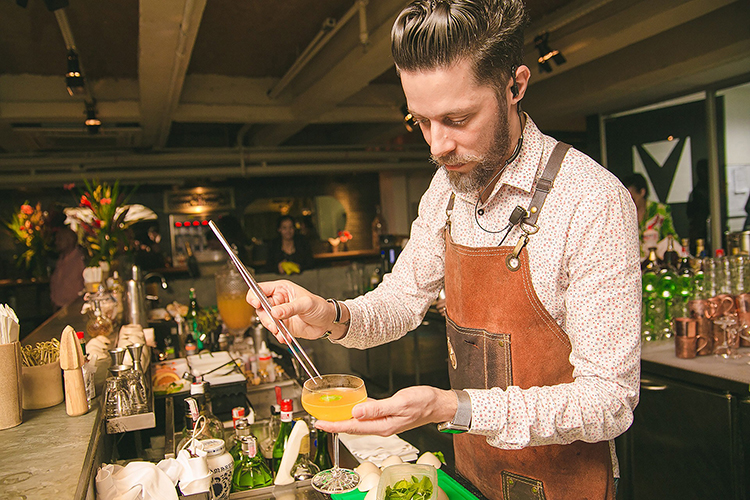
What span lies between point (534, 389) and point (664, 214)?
589 cm

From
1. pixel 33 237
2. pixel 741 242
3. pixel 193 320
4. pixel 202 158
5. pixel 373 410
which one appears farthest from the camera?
pixel 33 237

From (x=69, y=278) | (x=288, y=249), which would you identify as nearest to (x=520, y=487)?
(x=69, y=278)

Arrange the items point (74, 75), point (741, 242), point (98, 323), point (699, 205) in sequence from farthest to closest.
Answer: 1. point (699, 205)
2. point (74, 75)
3. point (741, 242)
4. point (98, 323)

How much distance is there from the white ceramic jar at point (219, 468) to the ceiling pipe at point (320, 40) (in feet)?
10.0

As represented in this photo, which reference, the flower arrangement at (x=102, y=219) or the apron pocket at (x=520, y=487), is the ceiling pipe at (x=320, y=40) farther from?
the apron pocket at (x=520, y=487)

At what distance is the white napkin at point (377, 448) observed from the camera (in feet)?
6.16

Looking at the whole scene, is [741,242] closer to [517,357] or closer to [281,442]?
[517,357]

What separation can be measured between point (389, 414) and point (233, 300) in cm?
283

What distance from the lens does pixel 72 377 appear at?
4.96 ft

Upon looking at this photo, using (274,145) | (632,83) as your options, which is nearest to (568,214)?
(632,83)

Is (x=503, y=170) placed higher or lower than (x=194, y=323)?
higher

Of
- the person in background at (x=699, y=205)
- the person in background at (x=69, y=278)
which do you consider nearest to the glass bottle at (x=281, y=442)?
the person in background at (x=69, y=278)

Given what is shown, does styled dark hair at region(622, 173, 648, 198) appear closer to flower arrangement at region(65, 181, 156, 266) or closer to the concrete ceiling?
the concrete ceiling

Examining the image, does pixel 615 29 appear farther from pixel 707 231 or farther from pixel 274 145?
pixel 274 145
